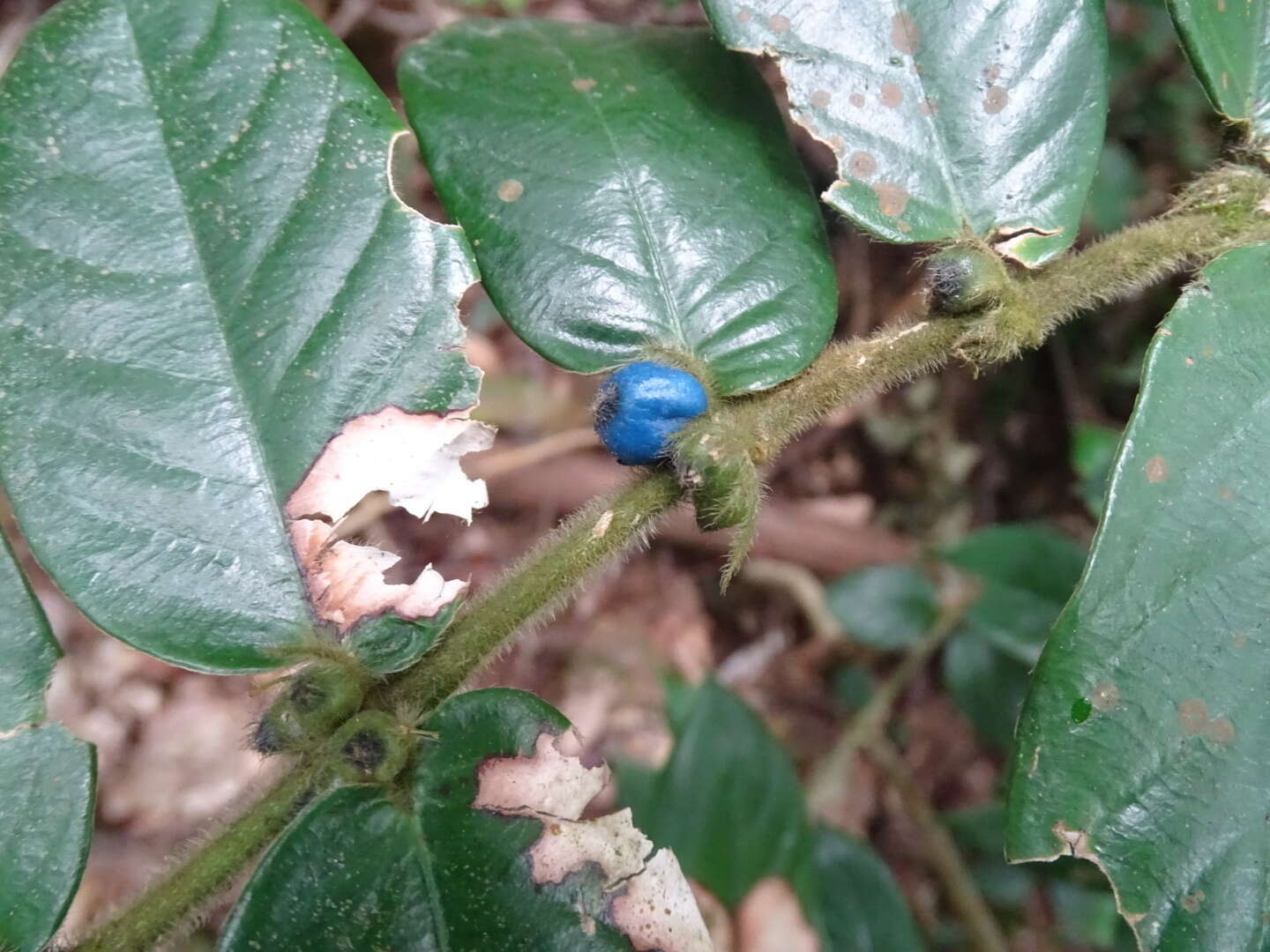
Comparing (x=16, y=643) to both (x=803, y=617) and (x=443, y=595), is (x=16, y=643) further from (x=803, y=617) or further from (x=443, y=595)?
(x=803, y=617)

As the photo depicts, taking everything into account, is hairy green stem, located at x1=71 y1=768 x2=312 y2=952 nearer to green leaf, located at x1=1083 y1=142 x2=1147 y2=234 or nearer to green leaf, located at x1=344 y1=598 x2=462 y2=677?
green leaf, located at x1=344 y1=598 x2=462 y2=677

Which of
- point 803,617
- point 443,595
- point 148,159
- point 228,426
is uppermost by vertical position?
point 148,159

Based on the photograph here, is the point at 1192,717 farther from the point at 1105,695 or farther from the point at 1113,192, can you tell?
the point at 1113,192

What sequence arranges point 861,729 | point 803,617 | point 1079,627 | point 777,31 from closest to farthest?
1. point 1079,627
2. point 777,31
3. point 861,729
4. point 803,617

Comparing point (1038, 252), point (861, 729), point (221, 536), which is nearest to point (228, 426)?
point (221, 536)

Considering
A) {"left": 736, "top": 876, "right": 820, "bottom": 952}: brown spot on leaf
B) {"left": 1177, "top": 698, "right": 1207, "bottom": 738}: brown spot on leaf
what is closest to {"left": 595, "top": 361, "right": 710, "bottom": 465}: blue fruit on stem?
{"left": 1177, "top": 698, "right": 1207, "bottom": 738}: brown spot on leaf

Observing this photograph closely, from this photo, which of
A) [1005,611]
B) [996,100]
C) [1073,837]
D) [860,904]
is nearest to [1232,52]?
[996,100]

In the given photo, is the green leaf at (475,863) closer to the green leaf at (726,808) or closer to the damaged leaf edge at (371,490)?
the damaged leaf edge at (371,490)
